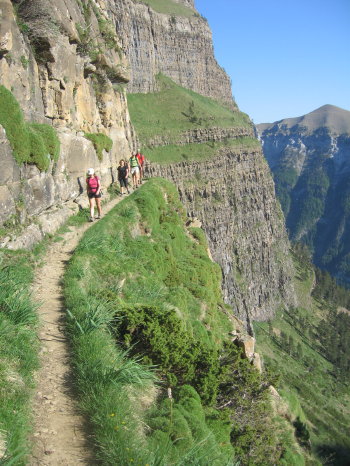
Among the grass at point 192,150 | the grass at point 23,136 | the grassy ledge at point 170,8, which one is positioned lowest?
the grass at point 23,136

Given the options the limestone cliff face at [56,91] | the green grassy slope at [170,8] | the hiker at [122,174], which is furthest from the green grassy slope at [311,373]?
the green grassy slope at [170,8]

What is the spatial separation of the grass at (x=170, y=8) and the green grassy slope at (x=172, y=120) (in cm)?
3106

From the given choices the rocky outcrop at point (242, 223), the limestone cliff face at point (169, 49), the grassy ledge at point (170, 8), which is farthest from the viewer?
the grassy ledge at point (170, 8)

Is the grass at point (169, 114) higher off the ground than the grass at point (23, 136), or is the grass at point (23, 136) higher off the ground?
the grass at point (169, 114)

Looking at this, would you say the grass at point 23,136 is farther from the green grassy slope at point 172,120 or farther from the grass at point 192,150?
the green grassy slope at point 172,120

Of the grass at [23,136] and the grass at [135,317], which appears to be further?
the grass at [23,136]

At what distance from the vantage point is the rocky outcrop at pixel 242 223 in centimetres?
11188

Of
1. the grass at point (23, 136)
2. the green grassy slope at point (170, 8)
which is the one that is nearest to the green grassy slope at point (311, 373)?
the grass at point (23, 136)

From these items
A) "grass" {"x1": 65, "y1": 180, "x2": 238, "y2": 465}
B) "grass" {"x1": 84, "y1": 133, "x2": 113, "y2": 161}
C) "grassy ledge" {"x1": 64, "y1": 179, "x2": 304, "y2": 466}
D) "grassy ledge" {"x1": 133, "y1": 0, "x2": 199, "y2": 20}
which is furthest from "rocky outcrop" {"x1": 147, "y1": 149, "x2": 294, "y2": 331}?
"grassy ledge" {"x1": 64, "y1": 179, "x2": 304, "y2": 466}

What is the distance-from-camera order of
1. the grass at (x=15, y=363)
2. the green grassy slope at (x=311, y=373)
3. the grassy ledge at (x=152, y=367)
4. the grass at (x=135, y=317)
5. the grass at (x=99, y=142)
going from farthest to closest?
the green grassy slope at (x=311, y=373), the grass at (x=99, y=142), the grassy ledge at (x=152, y=367), the grass at (x=135, y=317), the grass at (x=15, y=363)

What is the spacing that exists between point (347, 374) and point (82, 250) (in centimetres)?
11169

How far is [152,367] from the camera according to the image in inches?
351

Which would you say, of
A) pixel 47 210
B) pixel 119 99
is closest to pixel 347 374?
pixel 119 99

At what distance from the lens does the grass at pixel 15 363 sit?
17.7ft
